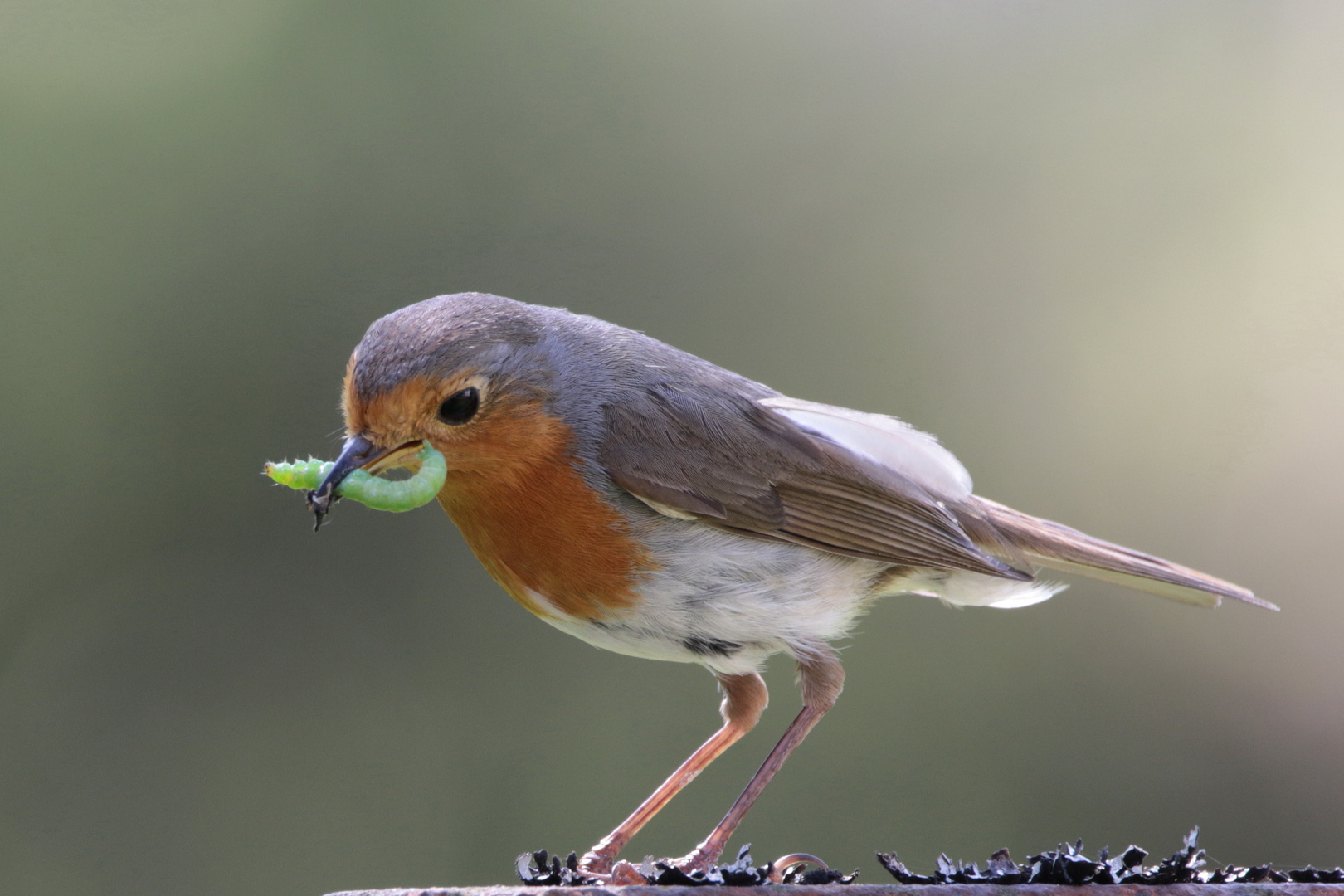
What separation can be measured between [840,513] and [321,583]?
344 centimetres

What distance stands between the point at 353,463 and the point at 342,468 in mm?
55

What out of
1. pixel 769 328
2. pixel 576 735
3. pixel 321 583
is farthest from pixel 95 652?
pixel 769 328

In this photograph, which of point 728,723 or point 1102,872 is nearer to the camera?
point 1102,872

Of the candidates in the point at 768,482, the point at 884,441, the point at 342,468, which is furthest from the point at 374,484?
the point at 884,441

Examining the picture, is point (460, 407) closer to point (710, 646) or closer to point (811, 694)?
point (710, 646)

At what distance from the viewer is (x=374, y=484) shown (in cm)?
281

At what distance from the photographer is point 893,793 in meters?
6.00

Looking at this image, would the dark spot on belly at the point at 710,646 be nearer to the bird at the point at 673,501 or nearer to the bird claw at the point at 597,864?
the bird at the point at 673,501

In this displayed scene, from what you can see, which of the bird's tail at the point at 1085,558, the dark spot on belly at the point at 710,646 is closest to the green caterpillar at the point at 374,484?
the dark spot on belly at the point at 710,646

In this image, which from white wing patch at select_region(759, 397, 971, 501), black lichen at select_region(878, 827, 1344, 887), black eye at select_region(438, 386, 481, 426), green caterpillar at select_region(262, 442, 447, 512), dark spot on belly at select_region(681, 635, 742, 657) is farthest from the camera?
white wing patch at select_region(759, 397, 971, 501)

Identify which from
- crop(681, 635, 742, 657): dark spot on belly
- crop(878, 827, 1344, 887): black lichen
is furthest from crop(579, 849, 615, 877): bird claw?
crop(878, 827, 1344, 887): black lichen

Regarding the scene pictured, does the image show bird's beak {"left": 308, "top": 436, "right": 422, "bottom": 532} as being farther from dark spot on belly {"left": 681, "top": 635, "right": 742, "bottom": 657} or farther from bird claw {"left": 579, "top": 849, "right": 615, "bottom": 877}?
bird claw {"left": 579, "top": 849, "right": 615, "bottom": 877}

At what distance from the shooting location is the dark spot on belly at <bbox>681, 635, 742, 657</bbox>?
3.21 metres

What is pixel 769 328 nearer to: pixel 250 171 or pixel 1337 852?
pixel 250 171
